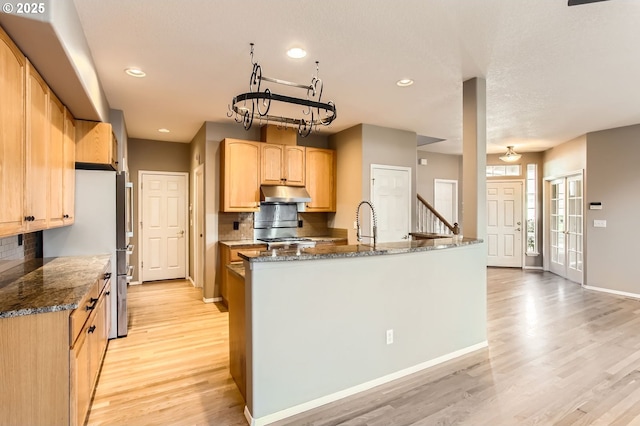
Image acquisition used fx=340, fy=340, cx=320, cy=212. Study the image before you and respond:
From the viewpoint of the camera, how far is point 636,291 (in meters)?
5.39

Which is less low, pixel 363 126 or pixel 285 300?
pixel 363 126

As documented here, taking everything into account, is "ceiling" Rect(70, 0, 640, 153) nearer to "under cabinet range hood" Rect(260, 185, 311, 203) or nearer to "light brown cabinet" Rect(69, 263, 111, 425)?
"under cabinet range hood" Rect(260, 185, 311, 203)

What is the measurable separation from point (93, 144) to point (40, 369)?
2359 millimetres

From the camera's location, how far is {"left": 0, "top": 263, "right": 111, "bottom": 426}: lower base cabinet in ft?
5.41

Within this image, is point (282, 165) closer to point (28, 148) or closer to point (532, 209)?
point (28, 148)

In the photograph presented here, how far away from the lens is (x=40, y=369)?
1708 millimetres

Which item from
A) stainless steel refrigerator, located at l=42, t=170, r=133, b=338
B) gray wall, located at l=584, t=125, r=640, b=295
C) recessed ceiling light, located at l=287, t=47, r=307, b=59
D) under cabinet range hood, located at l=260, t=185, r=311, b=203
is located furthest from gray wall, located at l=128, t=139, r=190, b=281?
gray wall, located at l=584, t=125, r=640, b=295

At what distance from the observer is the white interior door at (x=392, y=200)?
212 inches

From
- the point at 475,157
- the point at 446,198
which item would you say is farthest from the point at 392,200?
the point at 446,198

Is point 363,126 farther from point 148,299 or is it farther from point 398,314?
point 148,299

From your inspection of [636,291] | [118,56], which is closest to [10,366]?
[118,56]

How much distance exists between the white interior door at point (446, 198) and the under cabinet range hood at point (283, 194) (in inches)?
160

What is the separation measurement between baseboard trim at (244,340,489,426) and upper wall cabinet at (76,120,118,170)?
2709mm

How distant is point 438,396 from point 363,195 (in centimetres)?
312
